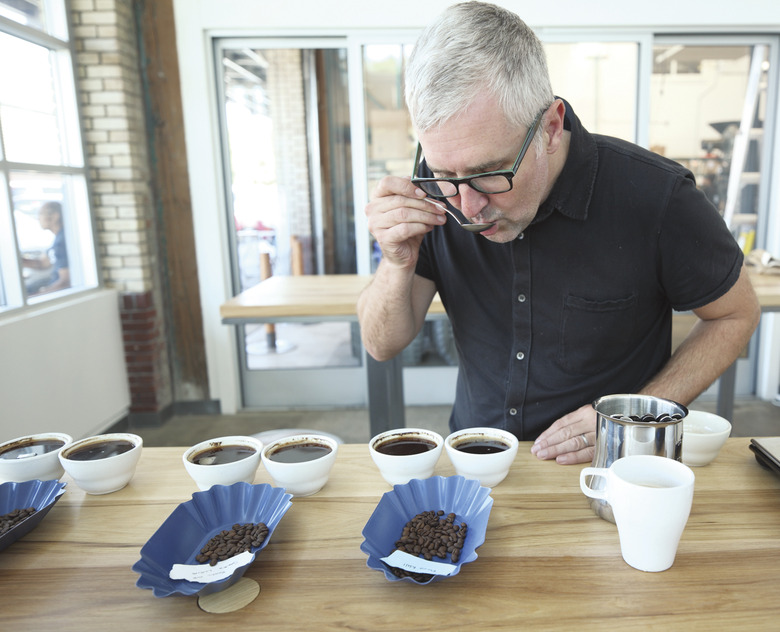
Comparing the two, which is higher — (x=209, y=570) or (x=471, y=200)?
(x=471, y=200)

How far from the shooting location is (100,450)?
3.48ft

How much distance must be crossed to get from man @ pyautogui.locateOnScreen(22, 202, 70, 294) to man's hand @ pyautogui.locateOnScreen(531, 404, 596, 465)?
9.54 feet

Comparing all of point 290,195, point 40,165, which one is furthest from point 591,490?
point 290,195

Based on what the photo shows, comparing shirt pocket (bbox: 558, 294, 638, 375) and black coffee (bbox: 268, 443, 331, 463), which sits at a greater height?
shirt pocket (bbox: 558, 294, 638, 375)

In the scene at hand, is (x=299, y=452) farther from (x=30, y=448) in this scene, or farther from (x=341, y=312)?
(x=341, y=312)

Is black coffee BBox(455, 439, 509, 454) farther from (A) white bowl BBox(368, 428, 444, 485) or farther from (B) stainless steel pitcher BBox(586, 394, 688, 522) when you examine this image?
(B) stainless steel pitcher BBox(586, 394, 688, 522)

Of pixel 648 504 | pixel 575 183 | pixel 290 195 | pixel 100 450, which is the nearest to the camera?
pixel 648 504

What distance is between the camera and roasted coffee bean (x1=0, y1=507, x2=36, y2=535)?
865mm

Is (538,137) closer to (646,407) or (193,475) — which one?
(646,407)

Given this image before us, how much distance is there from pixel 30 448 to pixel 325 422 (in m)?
2.74

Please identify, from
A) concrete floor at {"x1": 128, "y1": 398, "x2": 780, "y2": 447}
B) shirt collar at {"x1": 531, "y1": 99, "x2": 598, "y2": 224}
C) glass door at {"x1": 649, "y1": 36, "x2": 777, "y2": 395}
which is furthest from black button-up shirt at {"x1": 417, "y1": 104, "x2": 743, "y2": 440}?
glass door at {"x1": 649, "y1": 36, "x2": 777, "y2": 395}

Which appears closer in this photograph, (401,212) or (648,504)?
(648,504)

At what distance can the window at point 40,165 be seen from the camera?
2.80m

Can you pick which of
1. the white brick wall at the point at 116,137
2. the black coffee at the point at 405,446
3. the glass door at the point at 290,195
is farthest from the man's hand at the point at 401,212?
the white brick wall at the point at 116,137
